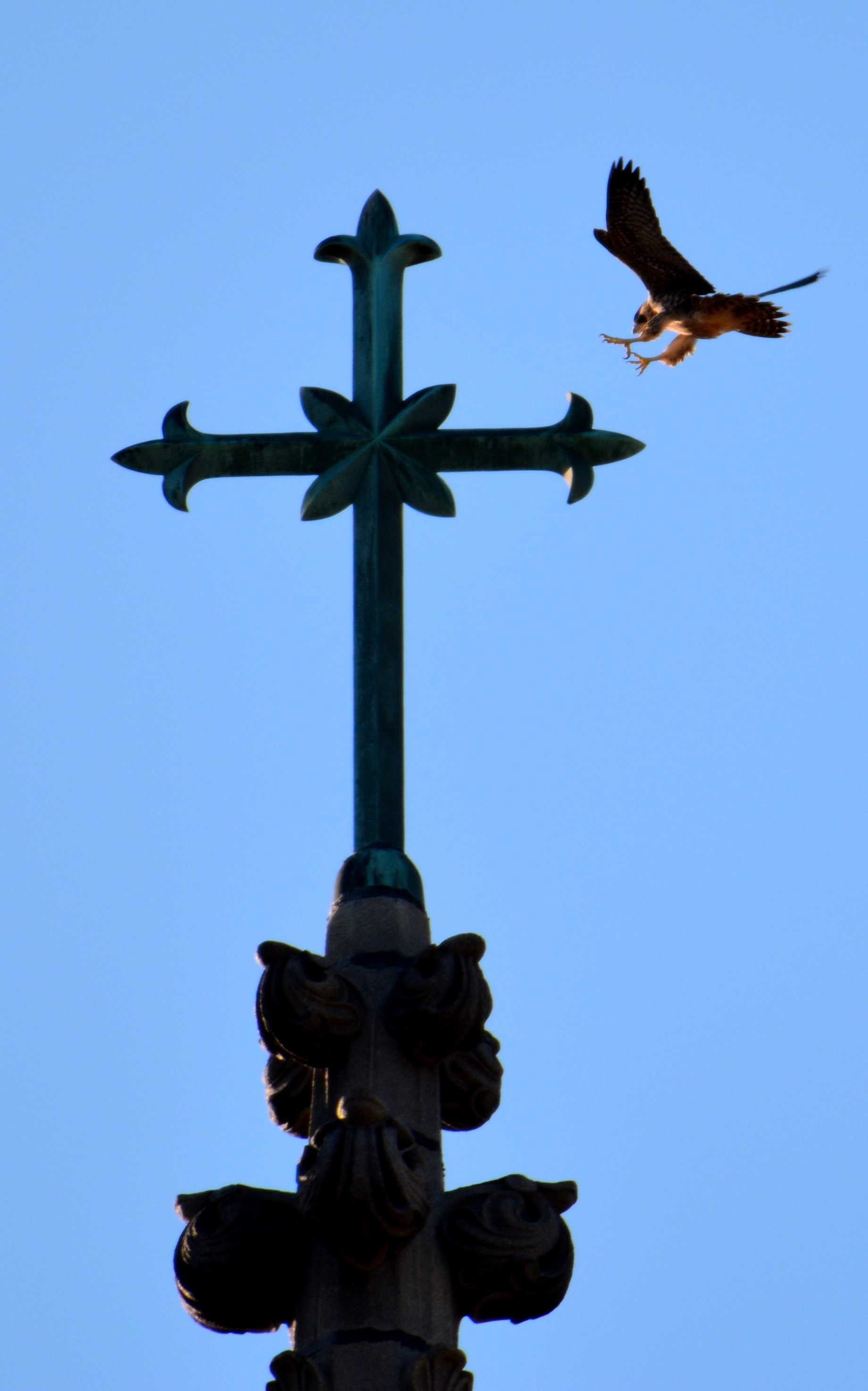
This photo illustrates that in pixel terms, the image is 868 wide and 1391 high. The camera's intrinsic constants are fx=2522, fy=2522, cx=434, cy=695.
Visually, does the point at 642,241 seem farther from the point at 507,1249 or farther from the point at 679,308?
the point at 507,1249

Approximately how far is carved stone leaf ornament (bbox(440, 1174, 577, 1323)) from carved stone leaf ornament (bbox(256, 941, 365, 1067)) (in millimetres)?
424

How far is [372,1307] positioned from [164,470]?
253 centimetres

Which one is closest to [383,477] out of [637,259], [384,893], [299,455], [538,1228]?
[299,455]

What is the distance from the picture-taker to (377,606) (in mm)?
6242

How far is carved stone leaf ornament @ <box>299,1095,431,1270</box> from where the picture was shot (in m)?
5.01

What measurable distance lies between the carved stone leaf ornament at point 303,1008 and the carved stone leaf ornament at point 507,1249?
1.39 feet

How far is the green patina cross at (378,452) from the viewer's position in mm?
6312

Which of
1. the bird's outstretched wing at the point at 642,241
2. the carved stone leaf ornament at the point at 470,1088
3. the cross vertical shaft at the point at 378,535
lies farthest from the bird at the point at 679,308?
the carved stone leaf ornament at the point at 470,1088

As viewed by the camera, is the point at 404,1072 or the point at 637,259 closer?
the point at 404,1072

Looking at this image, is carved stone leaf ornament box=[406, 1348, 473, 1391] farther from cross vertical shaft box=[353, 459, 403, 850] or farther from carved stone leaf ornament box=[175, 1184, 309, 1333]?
cross vertical shaft box=[353, 459, 403, 850]

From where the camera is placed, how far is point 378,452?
6.50m

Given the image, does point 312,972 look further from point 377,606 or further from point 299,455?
point 299,455

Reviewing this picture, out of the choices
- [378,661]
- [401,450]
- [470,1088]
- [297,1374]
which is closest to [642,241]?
[401,450]

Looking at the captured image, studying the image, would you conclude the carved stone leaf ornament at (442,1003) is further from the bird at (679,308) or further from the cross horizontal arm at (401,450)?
the bird at (679,308)
